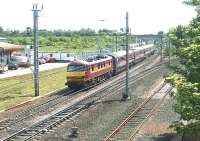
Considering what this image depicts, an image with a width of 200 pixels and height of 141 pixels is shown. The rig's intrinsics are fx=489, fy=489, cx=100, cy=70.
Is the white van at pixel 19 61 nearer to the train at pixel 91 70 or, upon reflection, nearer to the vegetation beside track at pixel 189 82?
the train at pixel 91 70

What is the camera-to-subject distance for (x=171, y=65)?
23984mm

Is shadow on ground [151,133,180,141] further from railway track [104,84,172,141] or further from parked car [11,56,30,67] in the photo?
parked car [11,56,30,67]

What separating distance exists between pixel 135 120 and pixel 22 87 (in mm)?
21104

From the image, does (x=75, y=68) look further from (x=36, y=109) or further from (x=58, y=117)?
(x=58, y=117)

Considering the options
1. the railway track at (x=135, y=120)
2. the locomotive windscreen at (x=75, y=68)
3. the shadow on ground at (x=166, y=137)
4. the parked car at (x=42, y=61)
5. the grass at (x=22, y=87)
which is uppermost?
the locomotive windscreen at (x=75, y=68)

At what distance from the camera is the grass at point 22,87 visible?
41.2 metres

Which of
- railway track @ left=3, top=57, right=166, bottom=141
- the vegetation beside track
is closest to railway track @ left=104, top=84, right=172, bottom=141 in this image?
railway track @ left=3, top=57, right=166, bottom=141

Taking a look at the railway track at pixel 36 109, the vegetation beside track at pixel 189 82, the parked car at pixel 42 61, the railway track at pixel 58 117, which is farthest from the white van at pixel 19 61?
the vegetation beside track at pixel 189 82

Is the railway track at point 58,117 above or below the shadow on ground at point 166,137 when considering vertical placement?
above

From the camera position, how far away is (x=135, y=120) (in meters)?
32.1

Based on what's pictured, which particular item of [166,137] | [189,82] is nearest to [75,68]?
[166,137]

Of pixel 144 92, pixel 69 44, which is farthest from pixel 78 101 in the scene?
pixel 69 44

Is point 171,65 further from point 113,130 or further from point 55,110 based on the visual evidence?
point 55,110

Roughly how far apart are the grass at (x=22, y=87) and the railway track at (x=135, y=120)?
33.6 feet
